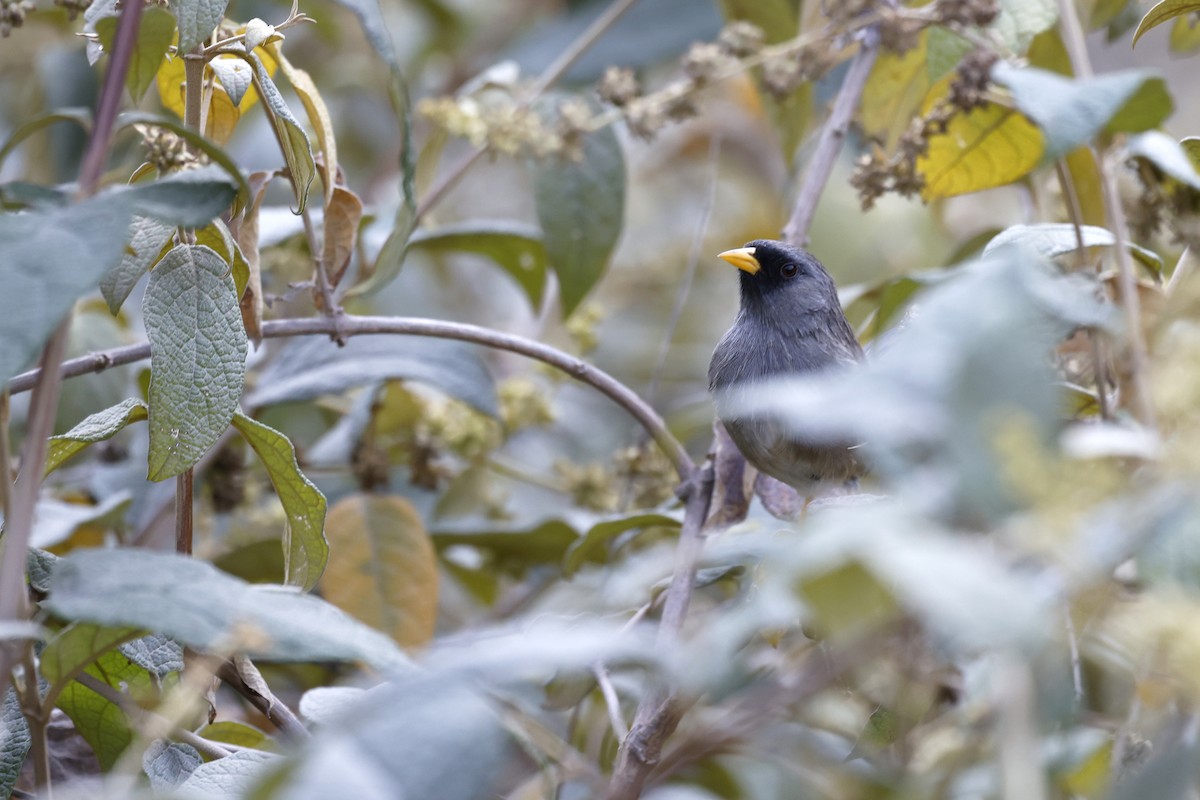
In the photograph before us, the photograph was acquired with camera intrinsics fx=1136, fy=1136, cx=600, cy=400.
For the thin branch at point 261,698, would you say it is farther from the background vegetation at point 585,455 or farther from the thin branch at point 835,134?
the thin branch at point 835,134

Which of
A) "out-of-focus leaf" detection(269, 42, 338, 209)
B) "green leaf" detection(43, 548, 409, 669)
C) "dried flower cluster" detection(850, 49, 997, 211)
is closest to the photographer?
"green leaf" detection(43, 548, 409, 669)

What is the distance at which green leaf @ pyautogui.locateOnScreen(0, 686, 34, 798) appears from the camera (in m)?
1.22

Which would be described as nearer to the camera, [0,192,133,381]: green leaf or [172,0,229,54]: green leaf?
[0,192,133,381]: green leaf

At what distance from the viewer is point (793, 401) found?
2.40 feet

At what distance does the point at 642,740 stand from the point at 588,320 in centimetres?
146

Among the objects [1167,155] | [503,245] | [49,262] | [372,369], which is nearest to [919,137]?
[1167,155]

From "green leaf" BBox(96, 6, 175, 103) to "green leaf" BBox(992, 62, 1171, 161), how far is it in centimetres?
92

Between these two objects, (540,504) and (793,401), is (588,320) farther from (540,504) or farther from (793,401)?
(793,401)

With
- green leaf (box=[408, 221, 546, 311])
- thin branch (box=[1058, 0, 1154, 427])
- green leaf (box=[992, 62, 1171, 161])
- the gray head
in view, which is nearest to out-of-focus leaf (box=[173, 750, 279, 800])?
thin branch (box=[1058, 0, 1154, 427])

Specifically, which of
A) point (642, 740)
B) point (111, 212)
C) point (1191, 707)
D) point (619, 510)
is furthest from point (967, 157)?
point (111, 212)

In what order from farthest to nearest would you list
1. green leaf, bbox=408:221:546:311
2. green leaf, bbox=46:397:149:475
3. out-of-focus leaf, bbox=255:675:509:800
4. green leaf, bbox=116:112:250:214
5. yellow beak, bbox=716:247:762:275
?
yellow beak, bbox=716:247:762:275, green leaf, bbox=408:221:546:311, green leaf, bbox=46:397:149:475, green leaf, bbox=116:112:250:214, out-of-focus leaf, bbox=255:675:509:800

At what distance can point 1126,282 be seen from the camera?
4.25ft

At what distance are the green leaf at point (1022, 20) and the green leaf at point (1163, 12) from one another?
0.27 m

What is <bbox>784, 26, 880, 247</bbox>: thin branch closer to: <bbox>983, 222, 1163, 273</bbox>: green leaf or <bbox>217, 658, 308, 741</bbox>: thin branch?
<bbox>983, 222, 1163, 273</bbox>: green leaf
